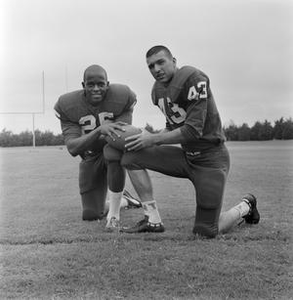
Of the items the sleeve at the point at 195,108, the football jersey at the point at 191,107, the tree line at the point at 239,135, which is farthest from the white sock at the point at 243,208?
the tree line at the point at 239,135

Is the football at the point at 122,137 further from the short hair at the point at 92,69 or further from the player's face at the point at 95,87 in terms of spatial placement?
the short hair at the point at 92,69

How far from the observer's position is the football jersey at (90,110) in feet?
13.7

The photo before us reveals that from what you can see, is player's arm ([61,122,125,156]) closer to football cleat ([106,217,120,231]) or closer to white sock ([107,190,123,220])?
white sock ([107,190,123,220])

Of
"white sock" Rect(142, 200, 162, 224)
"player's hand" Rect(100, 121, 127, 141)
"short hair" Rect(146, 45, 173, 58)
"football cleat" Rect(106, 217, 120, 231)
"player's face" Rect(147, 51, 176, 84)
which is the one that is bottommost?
"football cleat" Rect(106, 217, 120, 231)

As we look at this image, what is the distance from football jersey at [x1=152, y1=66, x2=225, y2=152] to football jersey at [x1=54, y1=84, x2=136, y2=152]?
1.44ft

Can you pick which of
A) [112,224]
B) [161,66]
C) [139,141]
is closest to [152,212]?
[112,224]

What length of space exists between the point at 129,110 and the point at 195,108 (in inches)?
36.8

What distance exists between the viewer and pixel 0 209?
507 centimetres

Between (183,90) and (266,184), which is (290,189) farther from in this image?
(183,90)

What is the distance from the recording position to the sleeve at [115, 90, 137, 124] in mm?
4211

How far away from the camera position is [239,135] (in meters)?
26.6

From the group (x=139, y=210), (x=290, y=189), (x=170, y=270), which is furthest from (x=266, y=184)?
(x=170, y=270)

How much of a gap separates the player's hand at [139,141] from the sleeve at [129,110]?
0.51 meters

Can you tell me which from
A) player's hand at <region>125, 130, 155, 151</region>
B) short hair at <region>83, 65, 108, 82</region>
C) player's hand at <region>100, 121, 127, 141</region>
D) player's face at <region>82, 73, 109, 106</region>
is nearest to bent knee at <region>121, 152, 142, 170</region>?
player's hand at <region>125, 130, 155, 151</region>
